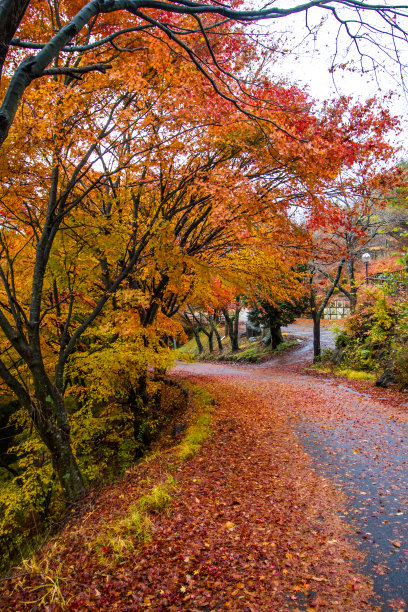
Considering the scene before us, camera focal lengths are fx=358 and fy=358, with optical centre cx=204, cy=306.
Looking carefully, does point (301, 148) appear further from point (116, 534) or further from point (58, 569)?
point (58, 569)

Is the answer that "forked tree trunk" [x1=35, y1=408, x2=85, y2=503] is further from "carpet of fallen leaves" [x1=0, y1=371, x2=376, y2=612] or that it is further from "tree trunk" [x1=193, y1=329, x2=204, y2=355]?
"tree trunk" [x1=193, y1=329, x2=204, y2=355]

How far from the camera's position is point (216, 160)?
764cm

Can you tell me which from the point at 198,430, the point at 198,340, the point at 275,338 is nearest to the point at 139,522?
the point at 198,430

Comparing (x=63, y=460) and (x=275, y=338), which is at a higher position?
(x=275, y=338)

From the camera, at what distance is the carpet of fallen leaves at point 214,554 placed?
2.97 metres

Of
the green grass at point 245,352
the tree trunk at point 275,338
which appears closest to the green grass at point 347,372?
the green grass at point 245,352

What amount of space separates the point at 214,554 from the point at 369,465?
127 inches

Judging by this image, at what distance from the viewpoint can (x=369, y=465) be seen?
557 centimetres

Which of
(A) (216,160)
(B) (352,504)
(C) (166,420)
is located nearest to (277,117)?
(A) (216,160)

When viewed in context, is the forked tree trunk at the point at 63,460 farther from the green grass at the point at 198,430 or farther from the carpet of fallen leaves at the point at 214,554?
the green grass at the point at 198,430

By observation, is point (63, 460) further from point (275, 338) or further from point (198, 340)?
point (198, 340)

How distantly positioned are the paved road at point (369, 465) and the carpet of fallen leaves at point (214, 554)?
0.63 feet

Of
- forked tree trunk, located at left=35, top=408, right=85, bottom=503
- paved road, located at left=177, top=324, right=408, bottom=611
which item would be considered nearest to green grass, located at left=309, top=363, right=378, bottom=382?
paved road, located at left=177, top=324, right=408, bottom=611

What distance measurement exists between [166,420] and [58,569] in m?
7.08
